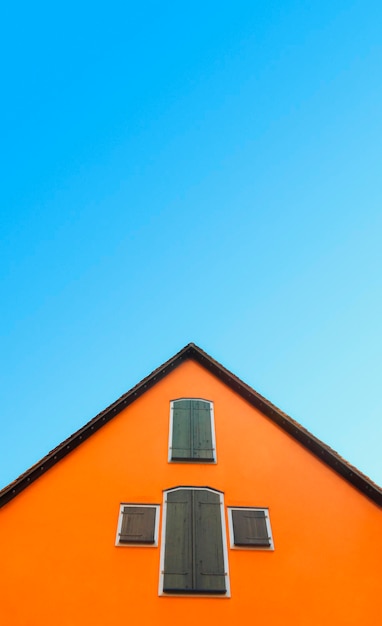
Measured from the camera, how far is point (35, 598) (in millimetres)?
8555

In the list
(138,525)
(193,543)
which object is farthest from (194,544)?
(138,525)

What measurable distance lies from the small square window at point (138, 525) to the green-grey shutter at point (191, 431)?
1.63 metres

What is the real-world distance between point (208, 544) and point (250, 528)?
3.55 ft

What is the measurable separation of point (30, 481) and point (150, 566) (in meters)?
3.83

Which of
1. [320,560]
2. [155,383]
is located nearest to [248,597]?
[320,560]

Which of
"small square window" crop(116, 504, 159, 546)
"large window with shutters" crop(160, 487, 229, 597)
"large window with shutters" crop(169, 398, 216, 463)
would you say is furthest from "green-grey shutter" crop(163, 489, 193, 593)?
"large window with shutters" crop(169, 398, 216, 463)

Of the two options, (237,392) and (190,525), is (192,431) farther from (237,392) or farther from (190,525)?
(190,525)

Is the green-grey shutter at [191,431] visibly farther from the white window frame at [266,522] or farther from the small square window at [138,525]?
the small square window at [138,525]

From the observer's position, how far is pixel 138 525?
9859 millimetres

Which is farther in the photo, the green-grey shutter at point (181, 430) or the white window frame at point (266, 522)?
the green-grey shutter at point (181, 430)

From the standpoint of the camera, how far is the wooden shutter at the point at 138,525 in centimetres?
958

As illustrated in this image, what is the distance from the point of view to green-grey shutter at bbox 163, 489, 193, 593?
351 inches

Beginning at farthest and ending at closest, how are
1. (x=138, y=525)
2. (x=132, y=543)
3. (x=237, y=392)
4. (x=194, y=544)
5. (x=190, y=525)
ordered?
(x=237, y=392) < (x=190, y=525) < (x=138, y=525) < (x=194, y=544) < (x=132, y=543)

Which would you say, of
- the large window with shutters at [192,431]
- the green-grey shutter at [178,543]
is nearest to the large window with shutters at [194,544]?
the green-grey shutter at [178,543]
